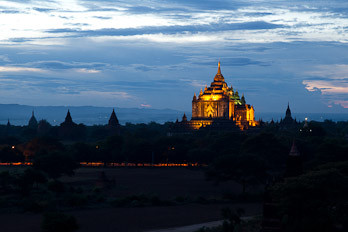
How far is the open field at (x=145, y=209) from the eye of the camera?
4828cm

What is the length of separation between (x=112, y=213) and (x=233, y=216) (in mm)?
11718

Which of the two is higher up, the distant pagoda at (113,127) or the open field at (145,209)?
the distant pagoda at (113,127)

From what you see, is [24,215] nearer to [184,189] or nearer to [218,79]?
[184,189]

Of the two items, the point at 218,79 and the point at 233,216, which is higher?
the point at 218,79

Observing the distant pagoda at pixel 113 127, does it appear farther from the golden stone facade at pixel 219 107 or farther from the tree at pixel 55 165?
the tree at pixel 55 165

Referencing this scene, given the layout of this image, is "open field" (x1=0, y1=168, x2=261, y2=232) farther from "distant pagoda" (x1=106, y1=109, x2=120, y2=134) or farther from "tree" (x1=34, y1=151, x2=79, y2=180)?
"distant pagoda" (x1=106, y1=109, x2=120, y2=134)

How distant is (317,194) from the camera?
4244cm

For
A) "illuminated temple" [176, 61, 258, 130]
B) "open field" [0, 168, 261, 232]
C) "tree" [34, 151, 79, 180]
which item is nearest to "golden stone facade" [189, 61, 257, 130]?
"illuminated temple" [176, 61, 258, 130]

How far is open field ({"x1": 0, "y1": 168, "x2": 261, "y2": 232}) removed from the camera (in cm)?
4828

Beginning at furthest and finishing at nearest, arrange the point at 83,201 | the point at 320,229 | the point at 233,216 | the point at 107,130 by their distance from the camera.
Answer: the point at 107,130
the point at 83,201
the point at 233,216
the point at 320,229

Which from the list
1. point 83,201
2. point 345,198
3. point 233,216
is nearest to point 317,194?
point 345,198

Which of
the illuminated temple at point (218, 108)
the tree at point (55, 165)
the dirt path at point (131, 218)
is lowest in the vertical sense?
the dirt path at point (131, 218)

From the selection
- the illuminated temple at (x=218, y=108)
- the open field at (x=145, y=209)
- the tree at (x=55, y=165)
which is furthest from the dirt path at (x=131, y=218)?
the illuminated temple at (x=218, y=108)

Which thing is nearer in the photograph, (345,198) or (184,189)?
(345,198)
